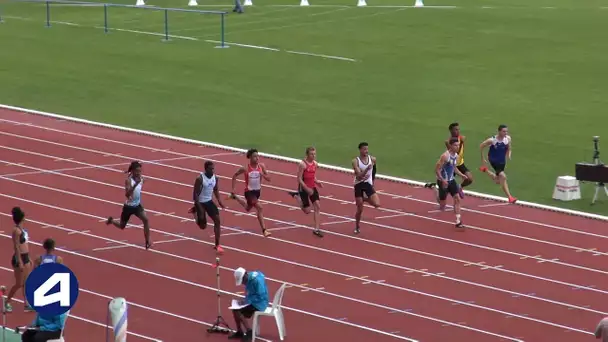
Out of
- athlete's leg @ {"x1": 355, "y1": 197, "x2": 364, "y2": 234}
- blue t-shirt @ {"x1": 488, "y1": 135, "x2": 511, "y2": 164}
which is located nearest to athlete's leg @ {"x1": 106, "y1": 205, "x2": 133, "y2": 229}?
athlete's leg @ {"x1": 355, "y1": 197, "x2": 364, "y2": 234}

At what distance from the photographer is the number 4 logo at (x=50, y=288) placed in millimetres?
16016


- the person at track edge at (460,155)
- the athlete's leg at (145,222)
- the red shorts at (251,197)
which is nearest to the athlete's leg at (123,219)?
the athlete's leg at (145,222)

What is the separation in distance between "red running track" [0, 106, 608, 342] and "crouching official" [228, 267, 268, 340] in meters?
0.47

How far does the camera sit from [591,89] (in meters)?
38.3

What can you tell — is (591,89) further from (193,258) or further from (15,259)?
(15,259)

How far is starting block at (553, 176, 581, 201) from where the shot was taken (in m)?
28.4

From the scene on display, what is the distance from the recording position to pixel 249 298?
2002cm

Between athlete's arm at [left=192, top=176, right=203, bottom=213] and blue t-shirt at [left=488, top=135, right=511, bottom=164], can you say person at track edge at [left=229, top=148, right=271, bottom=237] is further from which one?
blue t-shirt at [left=488, top=135, right=511, bottom=164]

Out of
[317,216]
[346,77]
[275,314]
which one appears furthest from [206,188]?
[346,77]

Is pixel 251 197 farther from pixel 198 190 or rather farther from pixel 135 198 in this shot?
pixel 135 198

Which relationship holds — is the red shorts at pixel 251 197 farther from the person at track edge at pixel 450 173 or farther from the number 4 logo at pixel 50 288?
the number 4 logo at pixel 50 288

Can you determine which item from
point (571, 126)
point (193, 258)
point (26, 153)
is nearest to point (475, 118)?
point (571, 126)

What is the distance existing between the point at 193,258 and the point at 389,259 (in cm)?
316

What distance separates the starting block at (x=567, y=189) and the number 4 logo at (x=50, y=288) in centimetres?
1418
